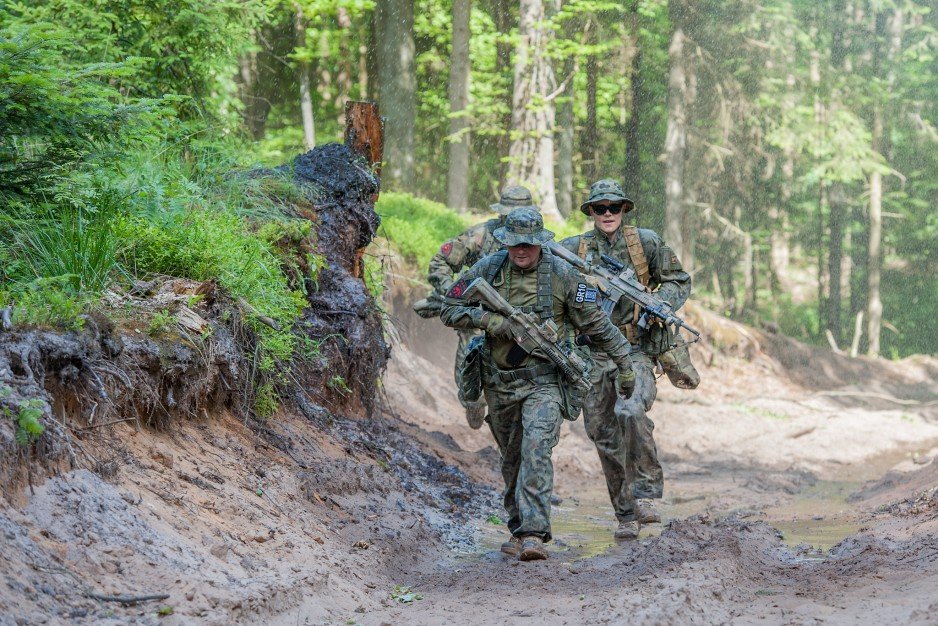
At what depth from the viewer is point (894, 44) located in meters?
34.7

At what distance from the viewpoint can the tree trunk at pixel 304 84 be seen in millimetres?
19266

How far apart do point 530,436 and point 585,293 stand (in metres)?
1.01

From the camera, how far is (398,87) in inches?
798

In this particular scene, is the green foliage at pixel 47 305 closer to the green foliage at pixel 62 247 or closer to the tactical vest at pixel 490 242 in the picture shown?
the green foliage at pixel 62 247

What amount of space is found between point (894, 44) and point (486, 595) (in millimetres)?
33764

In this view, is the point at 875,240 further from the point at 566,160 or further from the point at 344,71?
the point at 344,71

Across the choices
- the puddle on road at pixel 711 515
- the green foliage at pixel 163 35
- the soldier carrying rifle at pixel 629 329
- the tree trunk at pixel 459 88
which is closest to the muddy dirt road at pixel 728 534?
the puddle on road at pixel 711 515

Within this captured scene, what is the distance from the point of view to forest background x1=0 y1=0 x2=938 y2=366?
6.23 m

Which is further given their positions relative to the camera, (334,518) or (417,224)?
(417,224)

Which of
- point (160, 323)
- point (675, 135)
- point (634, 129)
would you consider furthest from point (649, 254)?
point (634, 129)

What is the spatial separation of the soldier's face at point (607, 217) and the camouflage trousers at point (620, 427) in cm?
102

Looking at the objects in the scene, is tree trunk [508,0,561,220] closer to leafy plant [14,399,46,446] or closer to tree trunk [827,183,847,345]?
tree trunk [827,183,847,345]

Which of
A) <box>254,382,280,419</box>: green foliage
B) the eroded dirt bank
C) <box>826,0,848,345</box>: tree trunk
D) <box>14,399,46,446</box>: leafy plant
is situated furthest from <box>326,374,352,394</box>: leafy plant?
<box>826,0,848,345</box>: tree trunk

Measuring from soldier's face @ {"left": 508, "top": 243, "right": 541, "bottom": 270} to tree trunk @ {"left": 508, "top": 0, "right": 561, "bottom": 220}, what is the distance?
13671 millimetres
